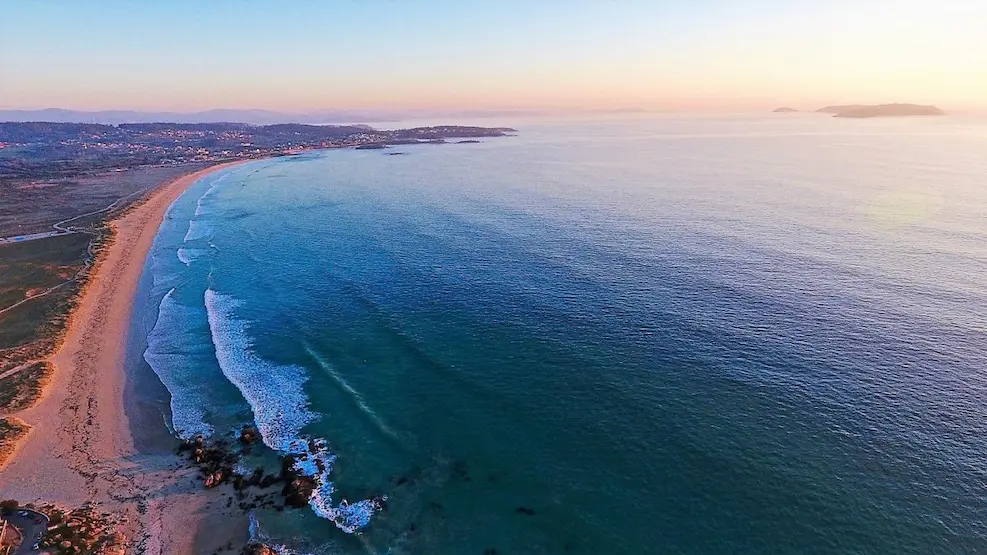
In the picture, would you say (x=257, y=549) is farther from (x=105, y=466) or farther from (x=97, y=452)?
(x=97, y=452)

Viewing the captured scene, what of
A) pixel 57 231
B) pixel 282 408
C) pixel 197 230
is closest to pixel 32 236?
pixel 57 231

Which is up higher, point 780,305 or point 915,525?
point 780,305

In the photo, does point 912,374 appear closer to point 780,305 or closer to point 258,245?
point 780,305

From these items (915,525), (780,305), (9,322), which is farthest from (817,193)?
(9,322)

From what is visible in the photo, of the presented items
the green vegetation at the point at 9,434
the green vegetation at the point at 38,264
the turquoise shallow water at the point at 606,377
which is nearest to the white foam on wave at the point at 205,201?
→ the green vegetation at the point at 38,264

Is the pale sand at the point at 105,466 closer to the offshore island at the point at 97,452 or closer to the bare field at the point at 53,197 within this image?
the offshore island at the point at 97,452

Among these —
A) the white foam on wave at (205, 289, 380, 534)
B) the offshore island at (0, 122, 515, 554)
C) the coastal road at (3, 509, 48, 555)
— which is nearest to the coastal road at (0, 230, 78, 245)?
the offshore island at (0, 122, 515, 554)
